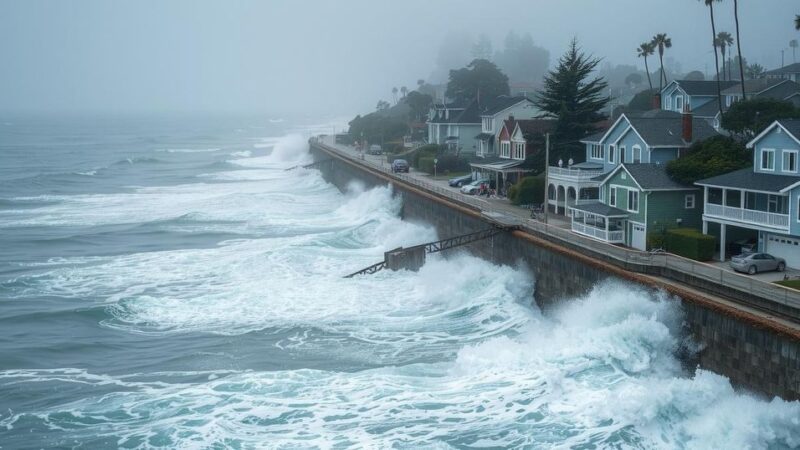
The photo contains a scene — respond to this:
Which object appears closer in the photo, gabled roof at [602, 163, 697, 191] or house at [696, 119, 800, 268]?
house at [696, 119, 800, 268]

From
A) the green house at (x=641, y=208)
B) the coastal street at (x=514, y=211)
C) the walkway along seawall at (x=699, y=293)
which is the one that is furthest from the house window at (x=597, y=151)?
the green house at (x=641, y=208)

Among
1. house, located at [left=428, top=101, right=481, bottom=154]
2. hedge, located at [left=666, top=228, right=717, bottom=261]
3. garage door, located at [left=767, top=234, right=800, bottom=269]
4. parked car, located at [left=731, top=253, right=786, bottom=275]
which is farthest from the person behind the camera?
house, located at [left=428, top=101, right=481, bottom=154]

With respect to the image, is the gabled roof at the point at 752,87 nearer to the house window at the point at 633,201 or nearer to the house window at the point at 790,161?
the house window at the point at 633,201

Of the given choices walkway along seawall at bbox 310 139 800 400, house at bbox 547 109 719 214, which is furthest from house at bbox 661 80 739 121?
walkway along seawall at bbox 310 139 800 400

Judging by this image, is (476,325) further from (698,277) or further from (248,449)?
(248,449)

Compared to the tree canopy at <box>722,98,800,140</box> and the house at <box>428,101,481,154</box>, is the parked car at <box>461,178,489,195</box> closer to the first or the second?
the tree canopy at <box>722,98,800,140</box>

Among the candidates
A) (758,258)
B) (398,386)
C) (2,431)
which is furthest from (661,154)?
(2,431)

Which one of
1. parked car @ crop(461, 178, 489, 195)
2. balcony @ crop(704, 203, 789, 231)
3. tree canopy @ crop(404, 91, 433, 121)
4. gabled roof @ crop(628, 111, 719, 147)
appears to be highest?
tree canopy @ crop(404, 91, 433, 121)

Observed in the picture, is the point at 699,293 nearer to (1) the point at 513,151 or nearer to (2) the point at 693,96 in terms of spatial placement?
(1) the point at 513,151
